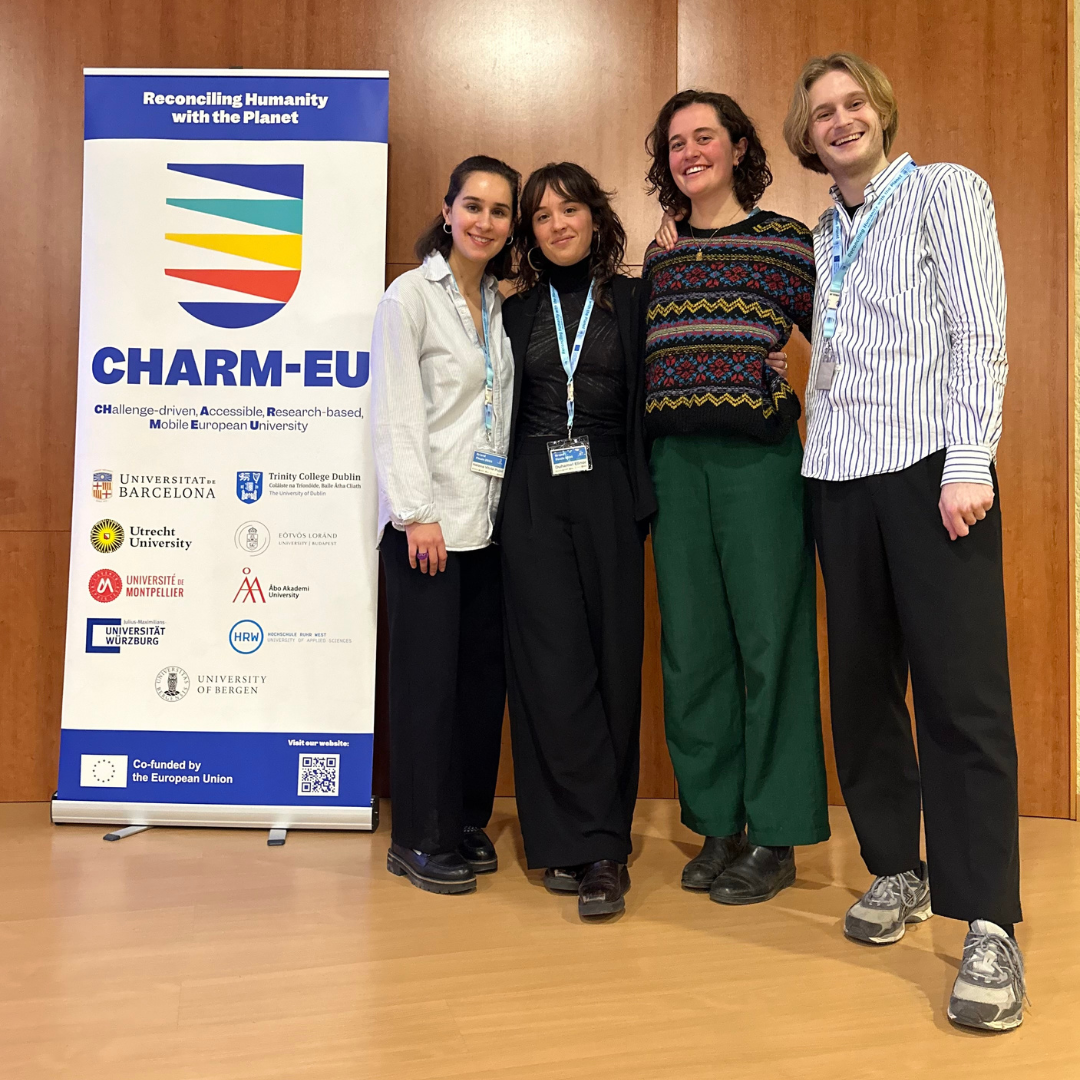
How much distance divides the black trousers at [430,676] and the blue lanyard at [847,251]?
3.33 feet

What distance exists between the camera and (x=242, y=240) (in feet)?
9.71

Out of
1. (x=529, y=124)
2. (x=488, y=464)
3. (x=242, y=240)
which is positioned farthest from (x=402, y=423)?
(x=529, y=124)

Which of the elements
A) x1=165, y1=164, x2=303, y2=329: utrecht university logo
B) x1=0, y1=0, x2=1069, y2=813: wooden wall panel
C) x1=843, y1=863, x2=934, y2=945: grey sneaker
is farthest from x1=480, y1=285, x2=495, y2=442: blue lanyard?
x1=843, y1=863, x2=934, y2=945: grey sneaker

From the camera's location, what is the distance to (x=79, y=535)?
9.62ft

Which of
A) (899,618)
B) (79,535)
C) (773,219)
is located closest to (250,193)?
(79,535)

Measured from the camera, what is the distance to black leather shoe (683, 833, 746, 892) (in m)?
2.48

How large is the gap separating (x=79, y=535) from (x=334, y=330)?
37.5 inches

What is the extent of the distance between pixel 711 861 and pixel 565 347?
133cm

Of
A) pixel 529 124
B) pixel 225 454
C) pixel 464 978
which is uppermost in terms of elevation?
pixel 529 124

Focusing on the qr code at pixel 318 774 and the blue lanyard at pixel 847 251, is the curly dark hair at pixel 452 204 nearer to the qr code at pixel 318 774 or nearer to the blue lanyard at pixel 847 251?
the blue lanyard at pixel 847 251

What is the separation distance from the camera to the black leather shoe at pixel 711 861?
2479mm

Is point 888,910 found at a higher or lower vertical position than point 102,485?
lower

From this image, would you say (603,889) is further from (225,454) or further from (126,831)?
(225,454)

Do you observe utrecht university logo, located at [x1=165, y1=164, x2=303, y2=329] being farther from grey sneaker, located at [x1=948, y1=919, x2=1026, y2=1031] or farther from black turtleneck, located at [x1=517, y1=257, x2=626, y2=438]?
grey sneaker, located at [x1=948, y1=919, x2=1026, y2=1031]
